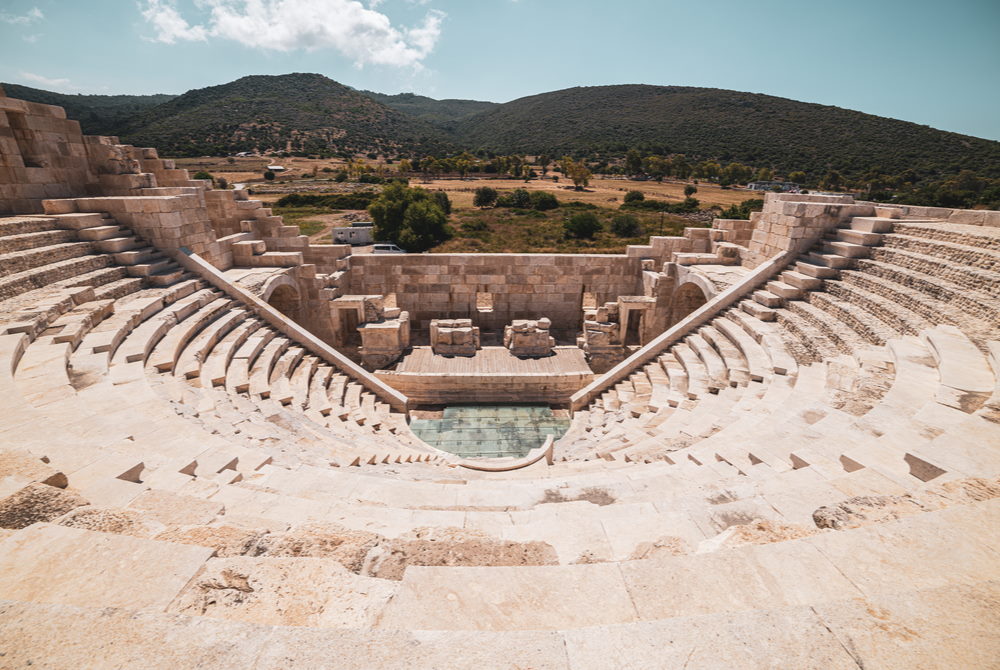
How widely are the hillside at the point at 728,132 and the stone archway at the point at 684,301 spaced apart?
184 feet

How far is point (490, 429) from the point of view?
10273 millimetres

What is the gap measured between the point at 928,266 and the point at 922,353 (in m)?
2.68

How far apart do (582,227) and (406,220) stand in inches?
503

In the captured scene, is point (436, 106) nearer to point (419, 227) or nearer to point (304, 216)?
point (304, 216)

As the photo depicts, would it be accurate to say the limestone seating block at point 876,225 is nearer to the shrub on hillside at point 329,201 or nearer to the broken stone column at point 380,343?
the broken stone column at point 380,343

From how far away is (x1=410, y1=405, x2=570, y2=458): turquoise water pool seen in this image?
948 centimetres

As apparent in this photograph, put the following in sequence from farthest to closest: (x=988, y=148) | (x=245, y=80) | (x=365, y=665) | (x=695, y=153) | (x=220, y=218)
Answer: (x=245, y=80) < (x=695, y=153) < (x=988, y=148) < (x=220, y=218) < (x=365, y=665)

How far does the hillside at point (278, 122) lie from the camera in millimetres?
73688

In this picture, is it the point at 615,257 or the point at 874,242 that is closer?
the point at 874,242

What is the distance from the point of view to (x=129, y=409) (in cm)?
487

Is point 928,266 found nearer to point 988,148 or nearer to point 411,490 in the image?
point 411,490

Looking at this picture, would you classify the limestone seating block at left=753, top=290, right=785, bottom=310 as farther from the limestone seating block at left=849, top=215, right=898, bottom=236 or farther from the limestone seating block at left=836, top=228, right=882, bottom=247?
the limestone seating block at left=849, top=215, right=898, bottom=236

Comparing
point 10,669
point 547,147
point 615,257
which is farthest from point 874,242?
point 547,147

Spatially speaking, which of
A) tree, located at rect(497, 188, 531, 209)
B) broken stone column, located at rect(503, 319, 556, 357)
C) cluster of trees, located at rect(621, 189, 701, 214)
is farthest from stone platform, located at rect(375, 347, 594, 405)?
cluster of trees, located at rect(621, 189, 701, 214)
